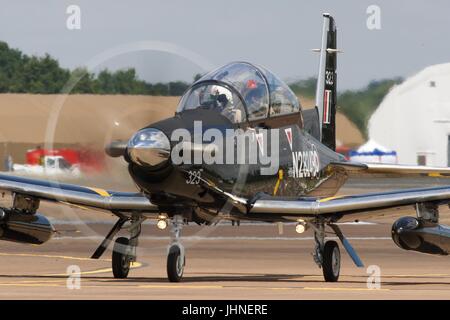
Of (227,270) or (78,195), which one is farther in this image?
(227,270)

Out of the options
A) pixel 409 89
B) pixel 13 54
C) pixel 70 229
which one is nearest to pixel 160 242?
pixel 70 229

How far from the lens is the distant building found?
190 feet

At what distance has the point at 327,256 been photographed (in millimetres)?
21422

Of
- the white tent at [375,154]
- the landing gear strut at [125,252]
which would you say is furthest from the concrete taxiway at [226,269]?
the white tent at [375,154]

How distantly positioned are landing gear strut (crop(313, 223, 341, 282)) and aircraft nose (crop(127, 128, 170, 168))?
4.12 m

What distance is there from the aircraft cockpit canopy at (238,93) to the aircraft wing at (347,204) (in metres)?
1.41

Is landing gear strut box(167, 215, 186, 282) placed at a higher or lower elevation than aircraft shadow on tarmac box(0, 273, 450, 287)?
higher

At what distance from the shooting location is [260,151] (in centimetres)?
2100

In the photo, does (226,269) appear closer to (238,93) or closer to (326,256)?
(326,256)

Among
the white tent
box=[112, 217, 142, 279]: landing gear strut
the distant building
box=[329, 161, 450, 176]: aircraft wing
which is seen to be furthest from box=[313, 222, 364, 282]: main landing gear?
the distant building

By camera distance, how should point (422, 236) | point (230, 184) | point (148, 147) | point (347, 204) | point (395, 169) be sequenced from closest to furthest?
point (148, 147)
point (230, 184)
point (422, 236)
point (347, 204)
point (395, 169)

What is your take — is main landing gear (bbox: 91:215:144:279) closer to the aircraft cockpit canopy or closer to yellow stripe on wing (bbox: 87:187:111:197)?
yellow stripe on wing (bbox: 87:187:111:197)

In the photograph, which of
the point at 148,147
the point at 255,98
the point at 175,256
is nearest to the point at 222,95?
the point at 255,98

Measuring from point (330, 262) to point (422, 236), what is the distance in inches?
65.0
